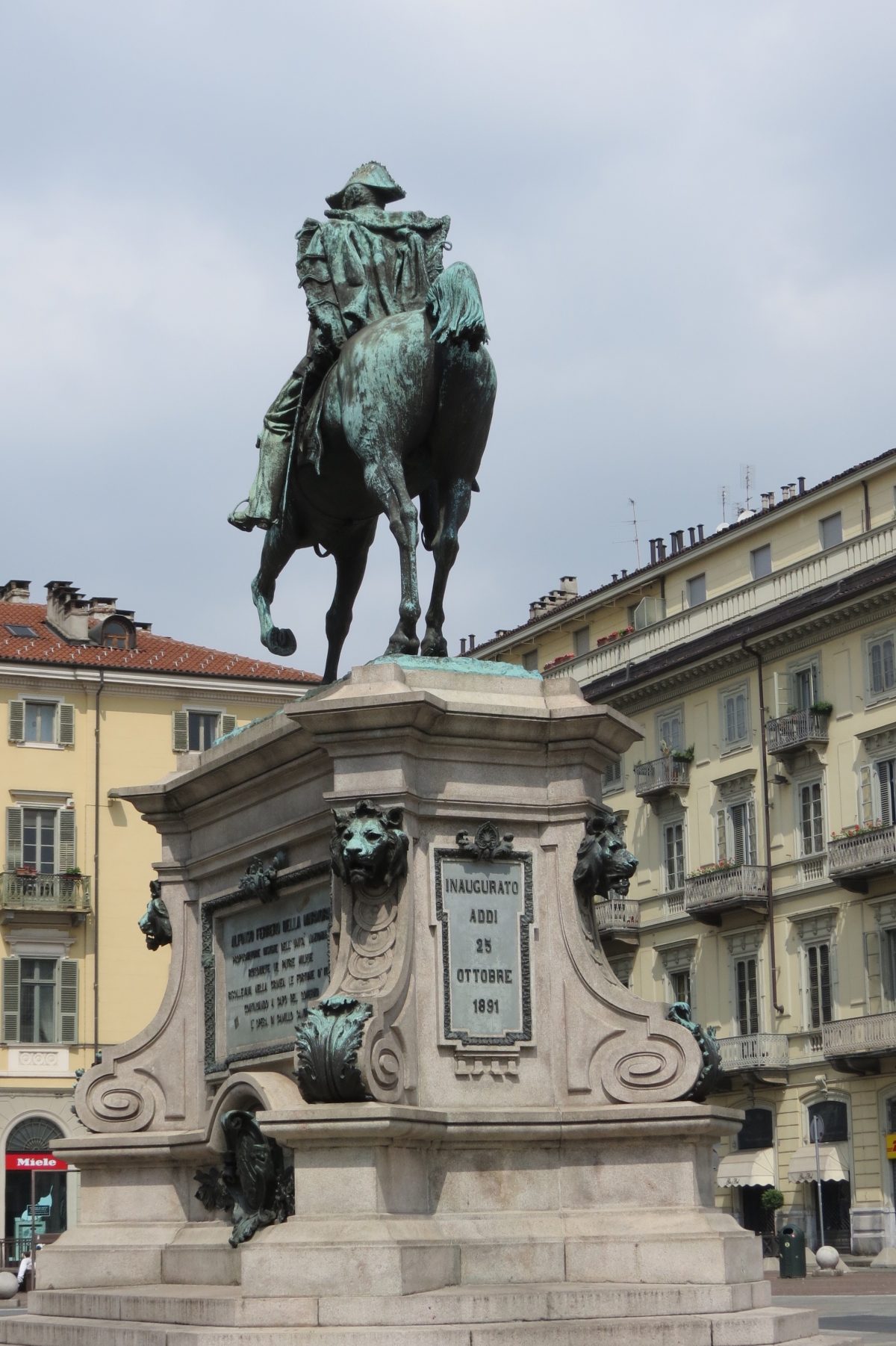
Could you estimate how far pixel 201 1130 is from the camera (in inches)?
509

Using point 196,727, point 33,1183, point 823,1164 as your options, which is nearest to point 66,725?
point 196,727

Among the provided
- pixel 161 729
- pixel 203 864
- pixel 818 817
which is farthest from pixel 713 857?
pixel 203 864

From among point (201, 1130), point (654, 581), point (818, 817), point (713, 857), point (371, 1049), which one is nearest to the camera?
point (371, 1049)

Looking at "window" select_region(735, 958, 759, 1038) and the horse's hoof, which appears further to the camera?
"window" select_region(735, 958, 759, 1038)

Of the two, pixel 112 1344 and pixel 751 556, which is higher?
pixel 751 556

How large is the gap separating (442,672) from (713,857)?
42.6 m

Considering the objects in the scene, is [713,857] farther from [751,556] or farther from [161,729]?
[161,729]

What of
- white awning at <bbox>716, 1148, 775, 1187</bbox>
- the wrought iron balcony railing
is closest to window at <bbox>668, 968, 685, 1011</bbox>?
the wrought iron balcony railing

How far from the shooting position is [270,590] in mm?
14344

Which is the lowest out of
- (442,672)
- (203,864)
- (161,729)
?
(203,864)

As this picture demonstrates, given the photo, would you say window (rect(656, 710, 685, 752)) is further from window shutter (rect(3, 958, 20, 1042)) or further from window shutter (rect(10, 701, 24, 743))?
window shutter (rect(3, 958, 20, 1042))

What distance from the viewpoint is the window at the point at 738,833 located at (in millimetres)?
52938

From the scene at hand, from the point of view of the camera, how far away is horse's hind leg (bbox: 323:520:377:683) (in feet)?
47.0

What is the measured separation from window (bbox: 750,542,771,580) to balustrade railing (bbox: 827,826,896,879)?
9539mm
